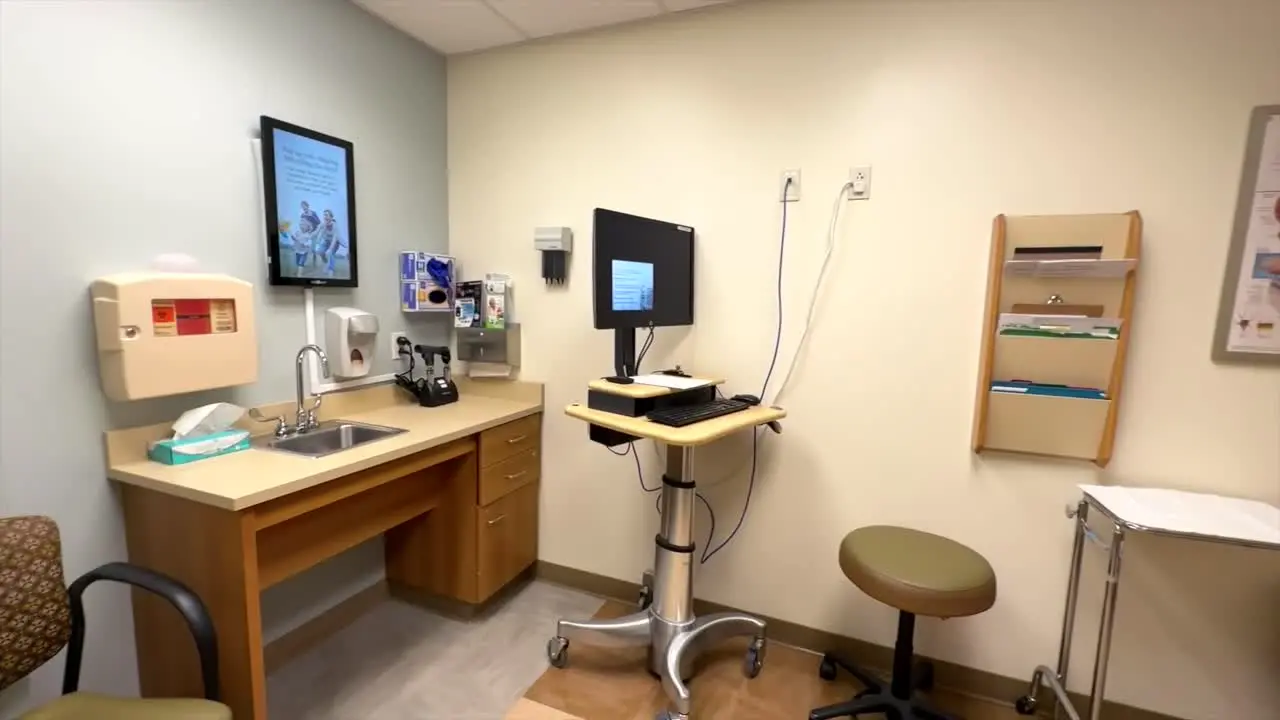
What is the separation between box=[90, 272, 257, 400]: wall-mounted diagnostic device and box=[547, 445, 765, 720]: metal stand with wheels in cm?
139

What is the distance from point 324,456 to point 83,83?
1.14m

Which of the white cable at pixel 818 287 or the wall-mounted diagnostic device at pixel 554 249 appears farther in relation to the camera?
the wall-mounted diagnostic device at pixel 554 249

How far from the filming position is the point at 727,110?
2.13 m

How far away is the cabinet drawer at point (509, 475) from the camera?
2.24m

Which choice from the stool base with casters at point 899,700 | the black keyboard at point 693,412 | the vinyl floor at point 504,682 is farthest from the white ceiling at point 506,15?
the vinyl floor at point 504,682

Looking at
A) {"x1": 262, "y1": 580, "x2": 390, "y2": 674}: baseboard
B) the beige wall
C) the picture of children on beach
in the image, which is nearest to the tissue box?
the picture of children on beach

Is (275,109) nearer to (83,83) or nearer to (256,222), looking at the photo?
(256,222)

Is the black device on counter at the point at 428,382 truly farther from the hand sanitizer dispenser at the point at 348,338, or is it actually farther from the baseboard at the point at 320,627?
the baseboard at the point at 320,627

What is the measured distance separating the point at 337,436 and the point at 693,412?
1351 mm

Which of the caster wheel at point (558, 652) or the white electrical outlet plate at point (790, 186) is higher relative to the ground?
the white electrical outlet plate at point (790, 186)

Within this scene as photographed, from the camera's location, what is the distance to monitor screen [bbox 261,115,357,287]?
1.89 meters

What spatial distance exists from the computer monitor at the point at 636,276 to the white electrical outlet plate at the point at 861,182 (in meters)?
0.59

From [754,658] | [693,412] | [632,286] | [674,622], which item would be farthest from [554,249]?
[754,658]

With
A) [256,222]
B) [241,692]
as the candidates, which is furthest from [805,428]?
[256,222]
